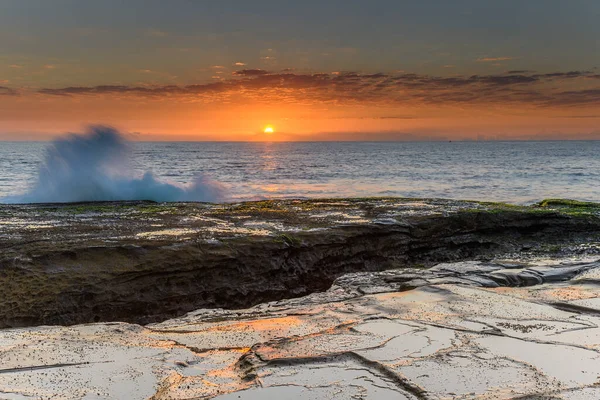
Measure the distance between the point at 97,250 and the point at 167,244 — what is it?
96 centimetres

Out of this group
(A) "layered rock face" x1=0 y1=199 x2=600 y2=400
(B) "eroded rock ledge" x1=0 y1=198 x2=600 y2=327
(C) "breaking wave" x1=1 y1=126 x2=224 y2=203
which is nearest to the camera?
(A) "layered rock face" x1=0 y1=199 x2=600 y2=400

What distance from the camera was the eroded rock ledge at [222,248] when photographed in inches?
251

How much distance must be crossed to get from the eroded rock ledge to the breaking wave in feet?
19.3

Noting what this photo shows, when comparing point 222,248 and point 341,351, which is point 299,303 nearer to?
point 222,248

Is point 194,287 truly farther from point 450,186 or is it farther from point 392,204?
point 450,186

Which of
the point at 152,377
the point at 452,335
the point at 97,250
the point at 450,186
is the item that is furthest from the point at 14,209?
the point at 450,186

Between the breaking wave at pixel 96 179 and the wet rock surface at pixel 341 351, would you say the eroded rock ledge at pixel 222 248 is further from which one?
the breaking wave at pixel 96 179

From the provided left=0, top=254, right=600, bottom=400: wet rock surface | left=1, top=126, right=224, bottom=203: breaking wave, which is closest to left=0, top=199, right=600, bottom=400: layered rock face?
left=0, top=254, right=600, bottom=400: wet rock surface

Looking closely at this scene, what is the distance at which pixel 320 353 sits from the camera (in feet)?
14.2

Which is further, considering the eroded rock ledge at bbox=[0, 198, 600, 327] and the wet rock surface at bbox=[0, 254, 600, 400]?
the eroded rock ledge at bbox=[0, 198, 600, 327]

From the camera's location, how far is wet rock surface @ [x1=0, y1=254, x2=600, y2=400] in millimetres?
3725

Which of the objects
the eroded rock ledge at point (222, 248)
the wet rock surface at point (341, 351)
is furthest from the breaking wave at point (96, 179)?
the wet rock surface at point (341, 351)

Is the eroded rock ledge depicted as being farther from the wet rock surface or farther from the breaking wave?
the breaking wave

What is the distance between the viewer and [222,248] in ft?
24.9
